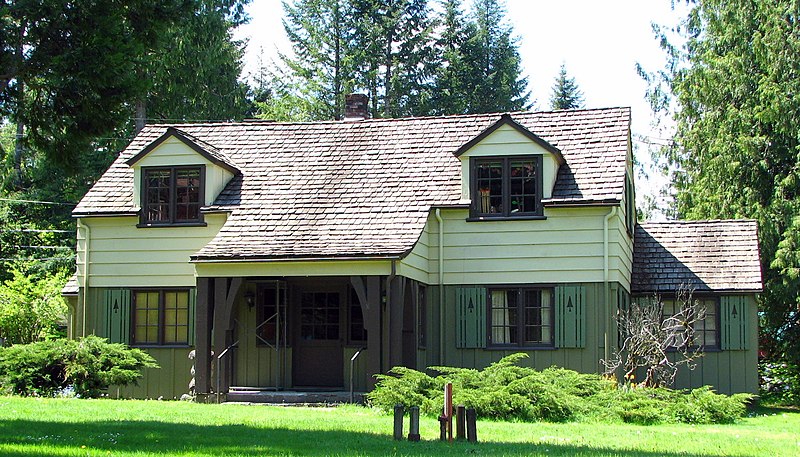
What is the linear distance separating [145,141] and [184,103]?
1406cm

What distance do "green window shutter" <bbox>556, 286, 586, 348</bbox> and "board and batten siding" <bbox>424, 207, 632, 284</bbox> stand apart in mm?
224

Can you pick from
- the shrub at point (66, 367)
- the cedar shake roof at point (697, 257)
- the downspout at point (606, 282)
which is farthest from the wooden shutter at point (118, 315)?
the cedar shake roof at point (697, 257)

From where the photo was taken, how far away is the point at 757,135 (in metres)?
29.9

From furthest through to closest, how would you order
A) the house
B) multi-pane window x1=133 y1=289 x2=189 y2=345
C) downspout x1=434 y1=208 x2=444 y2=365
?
multi-pane window x1=133 y1=289 x2=189 y2=345 < downspout x1=434 y1=208 x2=444 y2=365 < the house

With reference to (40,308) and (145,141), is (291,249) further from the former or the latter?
(40,308)

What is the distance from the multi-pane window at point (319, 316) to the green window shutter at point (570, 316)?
4.54 m

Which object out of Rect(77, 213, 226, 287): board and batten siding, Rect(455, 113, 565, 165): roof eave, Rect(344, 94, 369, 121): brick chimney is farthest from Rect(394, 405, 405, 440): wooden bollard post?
Rect(344, 94, 369, 121): brick chimney

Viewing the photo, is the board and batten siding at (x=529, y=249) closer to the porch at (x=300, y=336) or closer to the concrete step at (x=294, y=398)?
the porch at (x=300, y=336)

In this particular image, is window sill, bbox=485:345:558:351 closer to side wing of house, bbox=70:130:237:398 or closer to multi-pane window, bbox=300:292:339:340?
multi-pane window, bbox=300:292:339:340

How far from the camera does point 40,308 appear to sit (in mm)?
35594

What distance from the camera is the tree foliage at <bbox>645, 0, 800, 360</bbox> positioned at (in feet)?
93.9

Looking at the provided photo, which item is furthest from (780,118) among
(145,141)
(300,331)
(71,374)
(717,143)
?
(71,374)

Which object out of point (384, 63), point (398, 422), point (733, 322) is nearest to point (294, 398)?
point (398, 422)

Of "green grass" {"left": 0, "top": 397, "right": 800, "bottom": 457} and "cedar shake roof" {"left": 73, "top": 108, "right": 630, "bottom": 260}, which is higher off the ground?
"cedar shake roof" {"left": 73, "top": 108, "right": 630, "bottom": 260}
